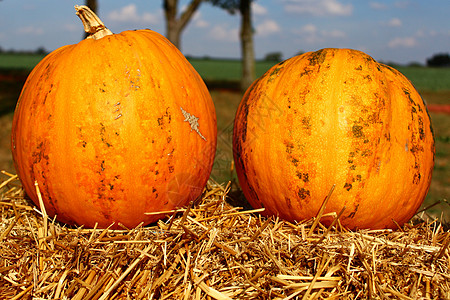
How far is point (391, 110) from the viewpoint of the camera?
7.63 feet

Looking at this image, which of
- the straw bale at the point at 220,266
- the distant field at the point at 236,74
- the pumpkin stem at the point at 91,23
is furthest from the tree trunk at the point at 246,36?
the straw bale at the point at 220,266

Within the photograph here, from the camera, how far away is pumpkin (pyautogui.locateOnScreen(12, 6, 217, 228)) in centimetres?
222

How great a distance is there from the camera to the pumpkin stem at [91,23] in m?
2.52

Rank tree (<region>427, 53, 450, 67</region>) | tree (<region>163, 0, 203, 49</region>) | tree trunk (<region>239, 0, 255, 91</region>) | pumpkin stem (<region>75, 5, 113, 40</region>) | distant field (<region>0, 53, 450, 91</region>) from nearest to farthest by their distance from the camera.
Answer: pumpkin stem (<region>75, 5, 113, 40</region>) → tree (<region>163, 0, 203, 49</region>) → tree trunk (<region>239, 0, 255, 91</region>) → distant field (<region>0, 53, 450, 91</region>) → tree (<region>427, 53, 450, 67</region>)

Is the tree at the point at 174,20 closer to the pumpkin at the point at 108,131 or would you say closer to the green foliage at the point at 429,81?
the pumpkin at the point at 108,131

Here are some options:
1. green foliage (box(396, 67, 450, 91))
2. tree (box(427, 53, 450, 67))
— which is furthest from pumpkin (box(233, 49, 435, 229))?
tree (box(427, 53, 450, 67))

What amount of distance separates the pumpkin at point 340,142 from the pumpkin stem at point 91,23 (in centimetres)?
114

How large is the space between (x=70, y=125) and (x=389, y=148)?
193cm

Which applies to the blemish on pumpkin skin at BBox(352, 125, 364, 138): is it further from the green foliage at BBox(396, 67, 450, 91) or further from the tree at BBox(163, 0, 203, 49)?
the green foliage at BBox(396, 67, 450, 91)

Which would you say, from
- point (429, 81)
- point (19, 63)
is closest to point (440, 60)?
point (429, 81)

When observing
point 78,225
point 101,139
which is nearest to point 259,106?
point 101,139

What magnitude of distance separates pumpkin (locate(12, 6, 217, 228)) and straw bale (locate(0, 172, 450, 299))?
0.22m

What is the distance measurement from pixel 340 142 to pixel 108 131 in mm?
1372

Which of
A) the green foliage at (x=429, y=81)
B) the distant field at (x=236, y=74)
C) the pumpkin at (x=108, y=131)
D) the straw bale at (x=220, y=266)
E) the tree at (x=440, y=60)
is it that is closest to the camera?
the straw bale at (x=220, y=266)
